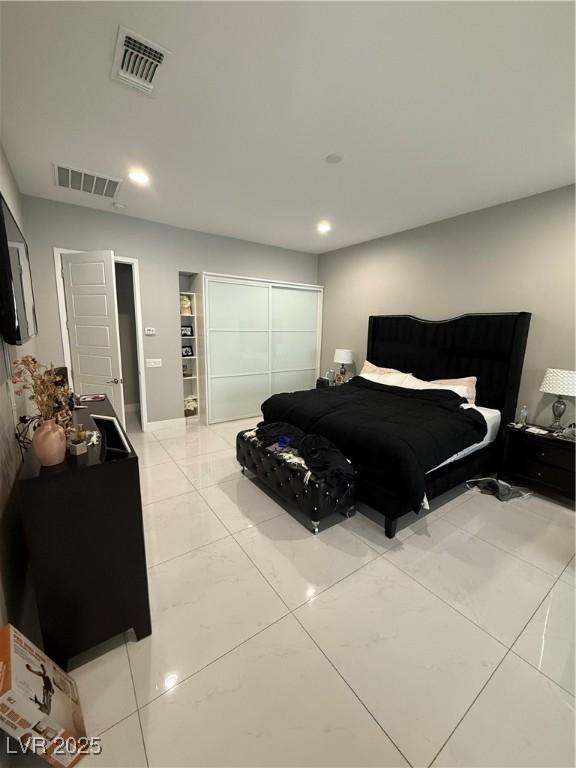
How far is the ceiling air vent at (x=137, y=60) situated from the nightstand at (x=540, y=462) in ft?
12.2

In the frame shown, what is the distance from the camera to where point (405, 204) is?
3.21 meters

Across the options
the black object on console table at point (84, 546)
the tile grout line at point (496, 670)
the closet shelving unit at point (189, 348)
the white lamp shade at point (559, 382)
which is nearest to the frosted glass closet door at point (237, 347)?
the closet shelving unit at point (189, 348)

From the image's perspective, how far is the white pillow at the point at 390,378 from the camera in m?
3.87

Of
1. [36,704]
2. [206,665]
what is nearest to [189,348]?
[206,665]

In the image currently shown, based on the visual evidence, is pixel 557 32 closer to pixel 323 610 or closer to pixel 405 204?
pixel 405 204

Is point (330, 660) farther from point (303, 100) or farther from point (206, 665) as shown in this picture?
point (303, 100)

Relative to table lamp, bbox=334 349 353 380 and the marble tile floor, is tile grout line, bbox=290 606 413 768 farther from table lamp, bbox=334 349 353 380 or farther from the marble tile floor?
table lamp, bbox=334 349 353 380

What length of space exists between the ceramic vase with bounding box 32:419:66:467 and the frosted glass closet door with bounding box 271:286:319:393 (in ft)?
12.9

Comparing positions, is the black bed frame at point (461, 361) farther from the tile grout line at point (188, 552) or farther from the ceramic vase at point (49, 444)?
the ceramic vase at point (49, 444)

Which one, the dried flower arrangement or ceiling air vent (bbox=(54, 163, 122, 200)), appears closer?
the dried flower arrangement

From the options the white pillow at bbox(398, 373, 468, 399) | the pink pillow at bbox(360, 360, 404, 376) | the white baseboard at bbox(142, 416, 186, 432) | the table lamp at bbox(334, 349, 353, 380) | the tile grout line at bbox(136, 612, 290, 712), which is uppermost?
the table lamp at bbox(334, 349, 353, 380)

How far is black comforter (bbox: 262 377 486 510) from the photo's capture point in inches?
84.6

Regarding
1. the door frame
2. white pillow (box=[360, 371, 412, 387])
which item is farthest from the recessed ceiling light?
white pillow (box=[360, 371, 412, 387])

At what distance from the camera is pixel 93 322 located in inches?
137
